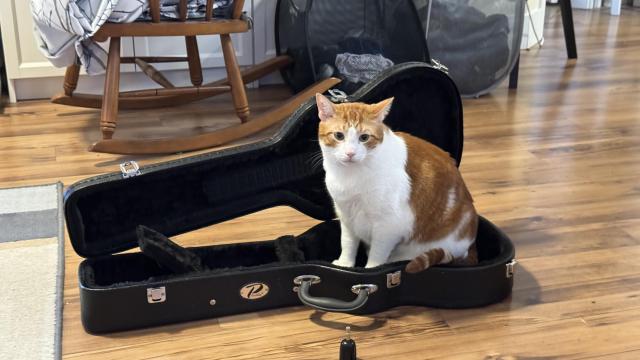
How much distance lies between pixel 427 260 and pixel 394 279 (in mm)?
81

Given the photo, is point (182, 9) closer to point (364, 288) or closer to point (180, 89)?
point (180, 89)

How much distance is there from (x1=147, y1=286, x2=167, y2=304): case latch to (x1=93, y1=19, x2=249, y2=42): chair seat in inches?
46.4

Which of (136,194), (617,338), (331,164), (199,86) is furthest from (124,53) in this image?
(617,338)

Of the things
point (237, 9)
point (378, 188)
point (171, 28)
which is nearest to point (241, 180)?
point (378, 188)

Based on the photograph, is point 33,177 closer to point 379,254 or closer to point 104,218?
point 104,218

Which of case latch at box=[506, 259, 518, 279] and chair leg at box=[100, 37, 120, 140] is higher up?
chair leg at box=[100, 37, 120, 140]

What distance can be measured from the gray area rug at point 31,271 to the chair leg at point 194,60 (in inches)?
35.9

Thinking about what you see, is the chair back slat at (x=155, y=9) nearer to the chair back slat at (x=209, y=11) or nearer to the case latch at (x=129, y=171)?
the chair back slat at (x=209, y=11)

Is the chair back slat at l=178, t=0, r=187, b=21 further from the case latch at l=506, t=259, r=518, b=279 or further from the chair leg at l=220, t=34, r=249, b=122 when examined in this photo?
the case latch at l=506, t=259, r=518, b=279

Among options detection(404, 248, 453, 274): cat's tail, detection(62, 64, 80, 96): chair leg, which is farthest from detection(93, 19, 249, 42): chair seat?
detection(404, 248, 453, 274): cat's tail

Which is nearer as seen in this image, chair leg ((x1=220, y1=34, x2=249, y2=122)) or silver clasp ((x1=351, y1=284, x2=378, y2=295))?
silver clasp ((x1=351, y1=284, x2=378, y2=295))

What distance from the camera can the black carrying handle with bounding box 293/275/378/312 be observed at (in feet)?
5.21

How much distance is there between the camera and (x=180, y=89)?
9.55 feet

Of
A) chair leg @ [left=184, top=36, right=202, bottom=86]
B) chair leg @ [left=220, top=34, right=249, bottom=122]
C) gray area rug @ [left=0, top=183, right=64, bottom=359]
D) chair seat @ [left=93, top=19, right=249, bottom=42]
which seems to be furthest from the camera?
chair leg @ [left=184, top=36, right=202, bottom=86]
